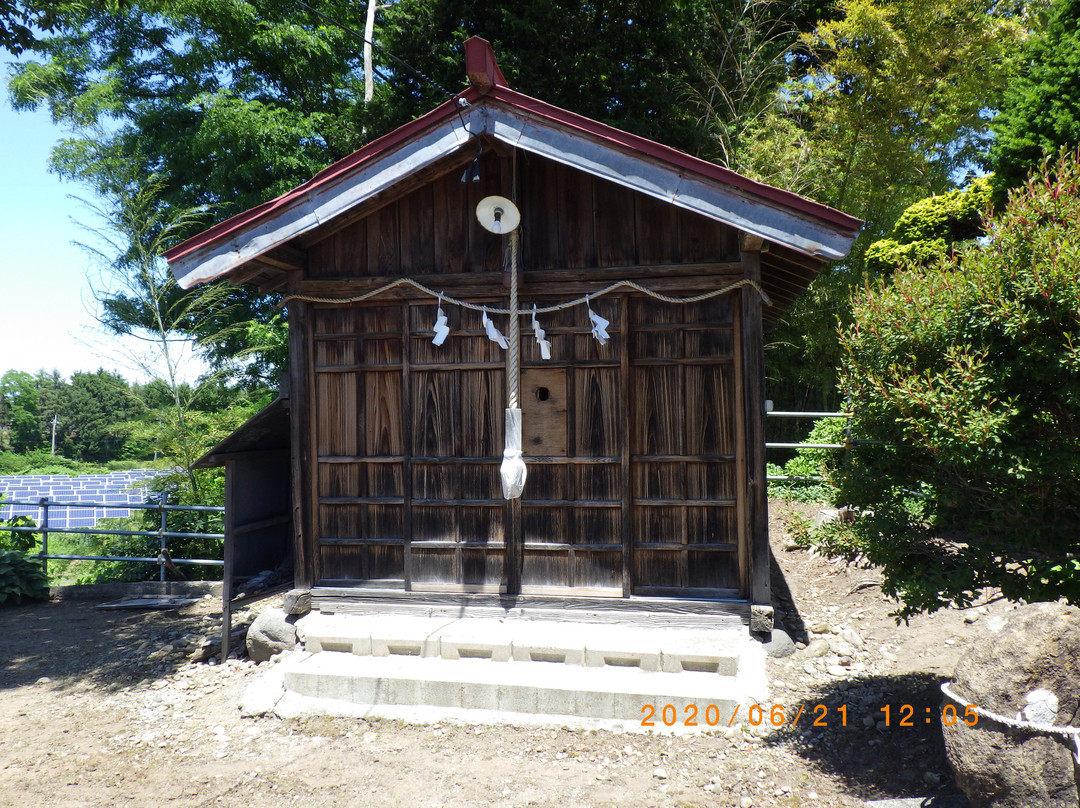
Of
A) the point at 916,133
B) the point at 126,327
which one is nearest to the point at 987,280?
the point at 916,133

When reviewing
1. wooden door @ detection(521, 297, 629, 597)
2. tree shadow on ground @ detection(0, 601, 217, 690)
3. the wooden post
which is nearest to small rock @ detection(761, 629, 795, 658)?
wooden door @ detection(521, 297, 629, 597)

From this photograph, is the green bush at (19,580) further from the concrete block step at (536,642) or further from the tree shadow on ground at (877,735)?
the tree shadow on ground at (877,735)

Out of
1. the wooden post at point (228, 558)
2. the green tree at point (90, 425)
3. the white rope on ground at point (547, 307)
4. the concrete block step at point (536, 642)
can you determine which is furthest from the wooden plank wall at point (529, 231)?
the green tree at point (90, 425)

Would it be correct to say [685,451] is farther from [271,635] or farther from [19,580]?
[19,580]

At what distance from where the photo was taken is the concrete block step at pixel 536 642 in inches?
191

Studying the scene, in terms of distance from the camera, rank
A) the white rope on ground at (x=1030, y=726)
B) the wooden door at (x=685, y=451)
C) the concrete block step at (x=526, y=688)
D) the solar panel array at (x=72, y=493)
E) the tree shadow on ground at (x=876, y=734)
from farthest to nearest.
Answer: the solar panel array at (x=72, y=493) → the wooden door at (x=685, y=451) → the concrete block step at (x=526, y=688) → the tree shadow on ground at (x=876, y=734) → the white rope on ground at (x=1030, y=726)

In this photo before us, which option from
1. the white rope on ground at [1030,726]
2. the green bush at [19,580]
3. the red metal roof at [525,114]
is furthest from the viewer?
the green bush at [19,580]

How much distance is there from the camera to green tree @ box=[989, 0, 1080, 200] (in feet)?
25.5

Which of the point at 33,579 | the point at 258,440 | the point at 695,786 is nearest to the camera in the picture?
the point at 695,786

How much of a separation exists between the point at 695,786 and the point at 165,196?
17.5m

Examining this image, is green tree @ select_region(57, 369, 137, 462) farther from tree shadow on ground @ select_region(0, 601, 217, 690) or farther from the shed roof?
the shed roof

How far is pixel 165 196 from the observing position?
16.7m

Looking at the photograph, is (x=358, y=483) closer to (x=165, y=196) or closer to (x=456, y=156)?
(x=456, y=156)

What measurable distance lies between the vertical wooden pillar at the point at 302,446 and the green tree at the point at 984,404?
431 cm
